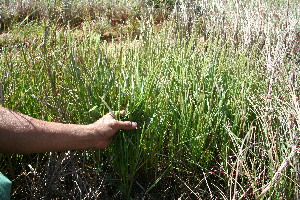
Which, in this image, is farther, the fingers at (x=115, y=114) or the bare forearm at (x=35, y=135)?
the fingers at (x=115, y=114)

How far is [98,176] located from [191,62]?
83 cm

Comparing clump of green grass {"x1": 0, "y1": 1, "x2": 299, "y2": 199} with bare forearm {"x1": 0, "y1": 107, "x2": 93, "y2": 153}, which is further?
clump of green grass {"x1": 0, "y1": 1, "x2": 299, "y2": 199}

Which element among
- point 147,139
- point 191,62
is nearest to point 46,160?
point 147,139

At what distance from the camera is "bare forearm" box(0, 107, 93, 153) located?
1370 mm

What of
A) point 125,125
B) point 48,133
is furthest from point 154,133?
point 48,133

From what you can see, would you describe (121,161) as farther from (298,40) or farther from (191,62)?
(298,40)

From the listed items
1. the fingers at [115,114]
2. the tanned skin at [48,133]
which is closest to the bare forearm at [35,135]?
the tanned skin at [48,133]

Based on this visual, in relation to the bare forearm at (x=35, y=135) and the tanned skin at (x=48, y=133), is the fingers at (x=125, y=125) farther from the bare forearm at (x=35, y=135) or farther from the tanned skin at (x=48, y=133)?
the bare forearm at (x=35, y=135)

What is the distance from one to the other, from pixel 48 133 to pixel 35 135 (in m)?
0.05

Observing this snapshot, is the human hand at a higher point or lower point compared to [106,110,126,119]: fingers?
lower

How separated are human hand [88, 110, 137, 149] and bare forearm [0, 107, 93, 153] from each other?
0.09 feet

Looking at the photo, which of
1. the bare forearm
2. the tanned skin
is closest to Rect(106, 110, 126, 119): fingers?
the tanned skin

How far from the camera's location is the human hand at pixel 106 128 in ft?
4.93

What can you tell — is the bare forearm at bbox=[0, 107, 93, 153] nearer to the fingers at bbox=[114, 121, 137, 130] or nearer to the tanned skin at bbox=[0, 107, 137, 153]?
the tanned skin at bbox=[0, 107, 137, 153]
